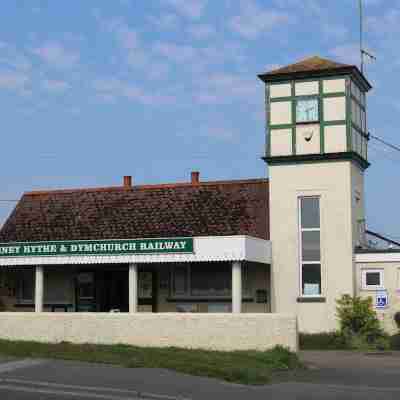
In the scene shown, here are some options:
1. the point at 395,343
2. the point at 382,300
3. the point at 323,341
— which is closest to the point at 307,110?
the point at 382,300

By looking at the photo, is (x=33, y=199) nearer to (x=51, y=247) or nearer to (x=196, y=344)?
(x=51, y=247)

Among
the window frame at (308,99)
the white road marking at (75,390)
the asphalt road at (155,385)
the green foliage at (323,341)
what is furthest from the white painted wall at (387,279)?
the white road marking at (75,390)

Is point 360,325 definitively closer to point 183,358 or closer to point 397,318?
point 397,318

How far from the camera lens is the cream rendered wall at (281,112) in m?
28.7

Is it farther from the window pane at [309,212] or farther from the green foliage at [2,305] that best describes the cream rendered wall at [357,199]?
the green foliage at [2,305]

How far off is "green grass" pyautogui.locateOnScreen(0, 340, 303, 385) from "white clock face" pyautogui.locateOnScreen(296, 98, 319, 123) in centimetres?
1003

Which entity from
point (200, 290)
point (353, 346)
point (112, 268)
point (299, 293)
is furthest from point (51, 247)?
point (353, 346)

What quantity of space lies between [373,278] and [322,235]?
86.2 inches

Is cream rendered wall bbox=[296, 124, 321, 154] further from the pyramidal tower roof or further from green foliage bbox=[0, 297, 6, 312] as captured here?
green foliage bbox=[0, 297, 6, 312]

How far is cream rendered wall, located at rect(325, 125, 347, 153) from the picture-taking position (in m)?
28.0

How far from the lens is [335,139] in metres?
28.1

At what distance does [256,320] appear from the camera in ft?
69.8

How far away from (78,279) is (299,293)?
28.3ft

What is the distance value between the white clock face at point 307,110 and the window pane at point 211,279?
5.76 metres
